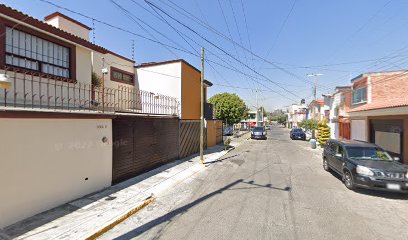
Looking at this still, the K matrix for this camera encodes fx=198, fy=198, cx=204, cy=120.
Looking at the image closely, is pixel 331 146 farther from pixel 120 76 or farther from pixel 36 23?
pixel 120 76

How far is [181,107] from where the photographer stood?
12.7 meters

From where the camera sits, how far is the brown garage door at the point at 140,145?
7754mm

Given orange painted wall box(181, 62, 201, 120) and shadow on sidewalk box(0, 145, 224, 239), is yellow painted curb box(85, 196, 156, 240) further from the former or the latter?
orange painted wall box(181, 62, 201, 120)


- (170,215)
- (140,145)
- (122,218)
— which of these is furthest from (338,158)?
(140,145)

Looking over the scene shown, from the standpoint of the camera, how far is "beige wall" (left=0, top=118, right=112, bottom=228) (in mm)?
4512

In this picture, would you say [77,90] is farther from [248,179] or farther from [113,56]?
[248,179]

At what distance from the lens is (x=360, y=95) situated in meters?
16.7

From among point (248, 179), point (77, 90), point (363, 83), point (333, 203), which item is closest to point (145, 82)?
point (77, 90)

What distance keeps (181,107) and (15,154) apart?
8.78m

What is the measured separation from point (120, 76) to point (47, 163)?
30.3 feet

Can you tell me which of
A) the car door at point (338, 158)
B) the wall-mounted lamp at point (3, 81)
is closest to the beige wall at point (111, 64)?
the wall-mounted lamp at point (3, 81)

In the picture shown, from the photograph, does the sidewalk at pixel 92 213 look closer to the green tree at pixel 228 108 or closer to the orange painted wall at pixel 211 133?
the orange painted wall at pixel 211 133

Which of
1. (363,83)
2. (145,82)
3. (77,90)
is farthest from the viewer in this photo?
(363,83)

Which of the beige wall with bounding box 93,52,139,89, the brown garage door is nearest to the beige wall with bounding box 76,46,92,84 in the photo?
the brown garage door
